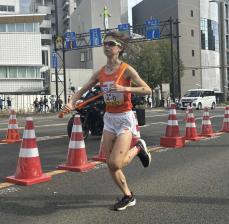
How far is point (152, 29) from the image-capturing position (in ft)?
137

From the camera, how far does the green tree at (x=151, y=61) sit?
197 feet

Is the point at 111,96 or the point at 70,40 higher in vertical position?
the point at 70,40

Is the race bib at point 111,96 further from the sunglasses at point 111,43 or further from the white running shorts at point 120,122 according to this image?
the sunglasses at point 111,43

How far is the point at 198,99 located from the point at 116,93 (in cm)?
3671

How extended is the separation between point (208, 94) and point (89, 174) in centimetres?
3640

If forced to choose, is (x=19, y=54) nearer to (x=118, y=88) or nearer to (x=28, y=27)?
(x=28, y=27)

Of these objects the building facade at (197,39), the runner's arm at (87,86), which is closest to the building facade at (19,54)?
the building facade at (197,39)

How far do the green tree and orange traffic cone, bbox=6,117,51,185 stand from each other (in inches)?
2076

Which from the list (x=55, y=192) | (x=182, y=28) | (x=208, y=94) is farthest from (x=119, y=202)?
(x=182, y=28)

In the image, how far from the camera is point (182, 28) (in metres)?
77.4

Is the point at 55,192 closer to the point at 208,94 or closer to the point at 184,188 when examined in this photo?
the point at 184,188

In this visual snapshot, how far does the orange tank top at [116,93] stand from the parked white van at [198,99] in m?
35.5

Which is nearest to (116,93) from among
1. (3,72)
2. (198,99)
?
(198,99)

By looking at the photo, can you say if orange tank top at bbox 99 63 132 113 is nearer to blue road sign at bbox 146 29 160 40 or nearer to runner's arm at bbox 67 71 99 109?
runner's arm at bbox 67 71 99 109
